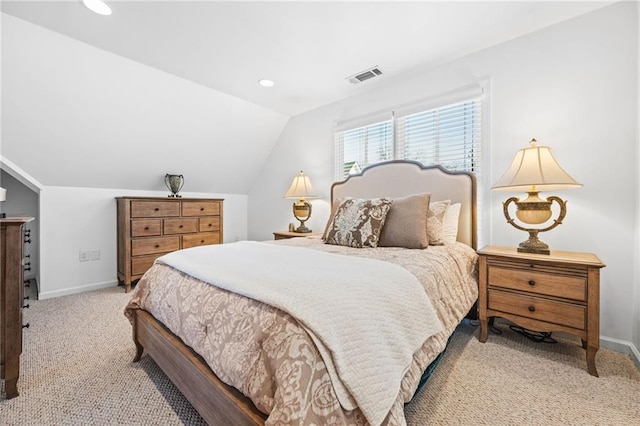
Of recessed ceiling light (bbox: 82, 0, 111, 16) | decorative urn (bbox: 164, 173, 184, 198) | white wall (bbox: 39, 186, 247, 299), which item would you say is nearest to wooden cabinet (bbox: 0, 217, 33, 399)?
recessed ceiling light (bbox: 82, 0, 111, 16)

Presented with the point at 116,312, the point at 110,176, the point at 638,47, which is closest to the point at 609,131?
the point at 638,47

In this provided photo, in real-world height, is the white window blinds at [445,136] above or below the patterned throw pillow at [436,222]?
A: above

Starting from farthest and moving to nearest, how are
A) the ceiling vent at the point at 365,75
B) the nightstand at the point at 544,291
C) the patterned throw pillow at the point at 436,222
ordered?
1. the ceiling vent at the point at 365,75
2. the patterned throw pillow at the point at 436,222
3. the nightstand at the point at 544,291

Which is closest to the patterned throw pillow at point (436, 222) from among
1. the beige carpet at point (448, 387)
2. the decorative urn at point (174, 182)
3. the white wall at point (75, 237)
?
the beige carpet at point (448, 387)

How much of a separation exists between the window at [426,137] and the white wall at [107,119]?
1.45 meters

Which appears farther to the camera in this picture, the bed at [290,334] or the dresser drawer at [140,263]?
the dresser drawer at [140,263]

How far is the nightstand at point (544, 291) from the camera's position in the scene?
5.29 feet

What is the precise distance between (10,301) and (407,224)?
241 centimetres

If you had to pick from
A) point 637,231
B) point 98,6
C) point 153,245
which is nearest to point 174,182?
point 153,245

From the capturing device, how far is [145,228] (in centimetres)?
326

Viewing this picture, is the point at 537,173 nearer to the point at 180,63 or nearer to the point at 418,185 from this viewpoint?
the point at 418,185

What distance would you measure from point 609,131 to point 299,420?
2641mm

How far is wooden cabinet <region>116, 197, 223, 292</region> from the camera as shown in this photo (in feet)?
10.3

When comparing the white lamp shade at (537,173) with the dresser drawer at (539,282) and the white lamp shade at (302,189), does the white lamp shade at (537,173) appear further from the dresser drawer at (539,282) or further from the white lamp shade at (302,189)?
the white lamp shade at (302,189)
